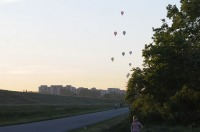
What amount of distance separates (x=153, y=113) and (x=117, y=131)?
556 centimetres

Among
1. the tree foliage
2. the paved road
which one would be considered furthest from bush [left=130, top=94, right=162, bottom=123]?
the paved road

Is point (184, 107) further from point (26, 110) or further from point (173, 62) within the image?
point (26, 110)

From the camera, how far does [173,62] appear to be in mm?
33500

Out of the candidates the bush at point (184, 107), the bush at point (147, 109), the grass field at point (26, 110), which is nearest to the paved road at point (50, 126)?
the grass field at point (26, 110)

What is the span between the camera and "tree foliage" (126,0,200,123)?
33.1 m

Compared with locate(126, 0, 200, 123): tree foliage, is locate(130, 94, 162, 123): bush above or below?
below

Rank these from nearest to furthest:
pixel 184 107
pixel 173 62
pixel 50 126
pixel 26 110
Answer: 1. pixel 184 107
2. pixel 173 62
3. pixel 50 126
4. pixel 26 110

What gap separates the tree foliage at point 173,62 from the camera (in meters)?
33.1

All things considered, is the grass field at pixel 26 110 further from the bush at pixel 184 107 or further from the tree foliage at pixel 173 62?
the bush at pixel 184 107

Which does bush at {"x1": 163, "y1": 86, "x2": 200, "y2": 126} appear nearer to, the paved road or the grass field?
the paved road

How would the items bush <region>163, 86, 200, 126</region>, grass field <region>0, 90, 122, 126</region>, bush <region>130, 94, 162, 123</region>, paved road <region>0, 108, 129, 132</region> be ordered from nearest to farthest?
bush <region>163, 86, 200, 126</region>
paved road <region>0, 108, 129, 132</region>
bush <region>130, 94, 162, 123</region>
grass field <region>0, 90, 122, 126</region>

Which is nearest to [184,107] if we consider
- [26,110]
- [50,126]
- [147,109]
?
[147,109]

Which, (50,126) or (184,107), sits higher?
(184,107)

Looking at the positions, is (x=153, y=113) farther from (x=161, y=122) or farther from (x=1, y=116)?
(x=1, y=116)
